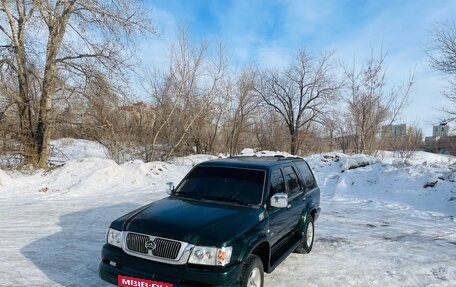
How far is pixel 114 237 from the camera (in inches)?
181

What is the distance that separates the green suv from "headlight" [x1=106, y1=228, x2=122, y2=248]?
0.4 inches

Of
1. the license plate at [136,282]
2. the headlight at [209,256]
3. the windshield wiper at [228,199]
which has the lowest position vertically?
the license plate at [136,282]

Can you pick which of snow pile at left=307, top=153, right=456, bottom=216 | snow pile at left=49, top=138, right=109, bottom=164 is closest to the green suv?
snow pile at left=307, top=153, right=456, bottom=216

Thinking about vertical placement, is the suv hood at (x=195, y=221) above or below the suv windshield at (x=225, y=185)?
below

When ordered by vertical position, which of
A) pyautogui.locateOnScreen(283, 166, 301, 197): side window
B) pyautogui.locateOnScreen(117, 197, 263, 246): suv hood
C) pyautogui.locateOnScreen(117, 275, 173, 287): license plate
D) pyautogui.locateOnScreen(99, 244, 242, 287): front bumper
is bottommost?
pyautogui.locateOnScreen(117, 275, 173, 287): license plate

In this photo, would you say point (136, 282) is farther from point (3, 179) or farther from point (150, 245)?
point (3, 179)

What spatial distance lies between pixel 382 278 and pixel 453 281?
3.43 ft

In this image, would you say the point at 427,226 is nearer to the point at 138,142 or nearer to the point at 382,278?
the point at 382,278

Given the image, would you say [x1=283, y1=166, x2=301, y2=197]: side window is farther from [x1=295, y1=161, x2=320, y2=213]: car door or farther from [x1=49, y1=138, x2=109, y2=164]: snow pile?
[x1=49, y1=138, x2=109, y2=164]: snow pile

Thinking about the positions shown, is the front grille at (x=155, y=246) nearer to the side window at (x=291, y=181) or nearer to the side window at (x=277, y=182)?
the side window at (x=277, y=182)

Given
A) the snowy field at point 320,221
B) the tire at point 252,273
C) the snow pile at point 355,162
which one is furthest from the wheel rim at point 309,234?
the snow pile at point 355,162

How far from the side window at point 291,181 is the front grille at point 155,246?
8.25 ft

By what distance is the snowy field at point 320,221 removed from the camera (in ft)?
19.4

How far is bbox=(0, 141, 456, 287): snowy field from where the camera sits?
592cm
